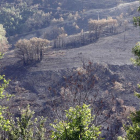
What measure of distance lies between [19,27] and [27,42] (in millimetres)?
38149

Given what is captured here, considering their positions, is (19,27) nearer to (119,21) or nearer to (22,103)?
(119,21)

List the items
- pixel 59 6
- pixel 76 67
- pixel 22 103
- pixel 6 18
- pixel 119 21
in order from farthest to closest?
pixel 59 6, pixel 6 18, pixel 119 21, pixel 76 67, pixel 22 103

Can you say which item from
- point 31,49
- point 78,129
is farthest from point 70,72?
point 78,129

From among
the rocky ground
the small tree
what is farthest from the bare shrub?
the small tree

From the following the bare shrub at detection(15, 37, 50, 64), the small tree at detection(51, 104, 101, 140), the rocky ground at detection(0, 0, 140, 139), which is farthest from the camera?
the bare shrub at detection(15, 37, 50, 64)

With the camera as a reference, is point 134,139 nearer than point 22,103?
Yes

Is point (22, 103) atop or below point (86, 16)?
below

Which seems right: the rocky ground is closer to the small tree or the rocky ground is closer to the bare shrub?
the bare shrub

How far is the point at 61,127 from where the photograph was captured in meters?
7.79

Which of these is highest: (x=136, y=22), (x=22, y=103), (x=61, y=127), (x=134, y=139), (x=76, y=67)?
(x=136, y=22)

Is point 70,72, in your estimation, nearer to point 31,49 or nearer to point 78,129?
point 31,49

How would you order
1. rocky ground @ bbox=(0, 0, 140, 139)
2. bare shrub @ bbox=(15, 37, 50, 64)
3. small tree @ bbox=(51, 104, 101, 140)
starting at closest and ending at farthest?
small tree @ bbox=(51, 104, 101, 140) < rocky ground @ bbox=(0, 0, 140, 139) < bare shrub @ bbox=(15, 37, 50, 64)

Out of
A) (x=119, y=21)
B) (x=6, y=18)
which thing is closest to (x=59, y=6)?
(x=6, y=18)

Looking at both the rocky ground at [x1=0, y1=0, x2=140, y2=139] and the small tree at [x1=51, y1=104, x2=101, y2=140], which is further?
the rocky ground at [x1=0, y1=0, x2=140, y2=139]
